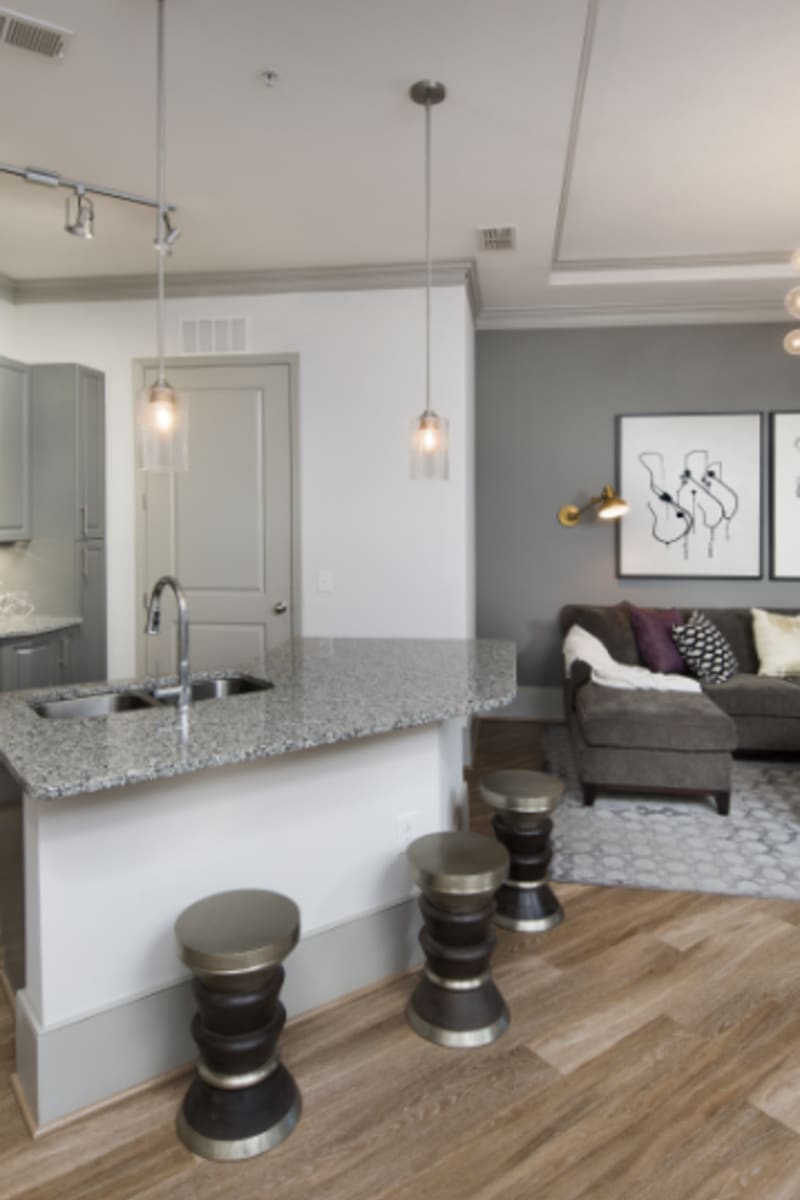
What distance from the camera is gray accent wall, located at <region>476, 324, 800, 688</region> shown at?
17.7ft

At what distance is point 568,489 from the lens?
5.60 m

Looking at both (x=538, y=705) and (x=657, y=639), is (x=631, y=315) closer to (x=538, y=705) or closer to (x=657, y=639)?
(x=657, y=639)

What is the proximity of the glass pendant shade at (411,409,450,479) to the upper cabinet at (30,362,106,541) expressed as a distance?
86.2 inches

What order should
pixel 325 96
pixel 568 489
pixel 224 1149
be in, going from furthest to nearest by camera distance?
pixel 568 489, pixel 325 96, pixel 224 1149

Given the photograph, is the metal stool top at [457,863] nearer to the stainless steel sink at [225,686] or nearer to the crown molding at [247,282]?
the stainless steel sink at [225,686]

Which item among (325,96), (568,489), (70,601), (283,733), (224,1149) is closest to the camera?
(224,1149)

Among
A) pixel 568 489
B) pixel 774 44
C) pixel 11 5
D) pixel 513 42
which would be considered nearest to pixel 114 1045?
pixel 11 5

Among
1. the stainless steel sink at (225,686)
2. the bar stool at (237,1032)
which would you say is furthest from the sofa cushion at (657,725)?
the bar stool at (237,1032)

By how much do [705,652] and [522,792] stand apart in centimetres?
253

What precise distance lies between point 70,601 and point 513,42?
3.29m

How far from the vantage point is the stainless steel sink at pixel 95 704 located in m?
2.41

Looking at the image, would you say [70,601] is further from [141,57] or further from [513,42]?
[513,42]

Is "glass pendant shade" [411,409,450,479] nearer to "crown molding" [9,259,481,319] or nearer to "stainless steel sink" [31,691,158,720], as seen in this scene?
"stainless steel sink" [31,691,158,720]

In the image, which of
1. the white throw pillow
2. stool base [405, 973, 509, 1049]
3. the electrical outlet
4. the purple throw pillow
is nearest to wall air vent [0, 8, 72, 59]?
the electrical outlet
